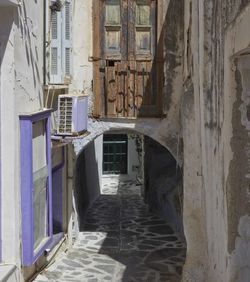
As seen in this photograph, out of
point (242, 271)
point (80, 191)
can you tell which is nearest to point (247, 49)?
point (242, 271)

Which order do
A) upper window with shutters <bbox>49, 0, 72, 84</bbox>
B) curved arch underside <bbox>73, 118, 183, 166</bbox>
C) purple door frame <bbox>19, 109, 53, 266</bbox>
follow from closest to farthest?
purple door frame <bbox>19, 109, 53, 266</bbox>, upper window with shutters <bbox>49, 0, 72, 84</bbox>, curved arch underside <bbox>73, 118, 183, 166</bbox>

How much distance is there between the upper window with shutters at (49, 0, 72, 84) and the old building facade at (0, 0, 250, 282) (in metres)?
0.02

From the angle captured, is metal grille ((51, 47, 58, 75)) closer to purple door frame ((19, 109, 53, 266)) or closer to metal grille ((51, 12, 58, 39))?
metal grille ((51, 12, 58, 39))

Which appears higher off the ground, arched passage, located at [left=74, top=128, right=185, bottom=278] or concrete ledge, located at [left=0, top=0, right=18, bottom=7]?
concrete ledge, located at [left=0, top=0, right=18, bottom=7]

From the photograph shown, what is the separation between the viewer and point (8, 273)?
6797 millimetres

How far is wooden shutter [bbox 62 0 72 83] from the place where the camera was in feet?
30.8

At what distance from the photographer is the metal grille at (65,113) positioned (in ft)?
29.5

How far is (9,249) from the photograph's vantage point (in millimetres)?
7035

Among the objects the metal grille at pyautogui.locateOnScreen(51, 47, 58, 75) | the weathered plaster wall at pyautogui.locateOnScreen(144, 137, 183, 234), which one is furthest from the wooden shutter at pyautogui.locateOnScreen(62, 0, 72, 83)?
the weathered plaster wall at pyautogui.locateOnScreen(144, 137, 183, 234)

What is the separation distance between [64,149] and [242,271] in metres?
6.30

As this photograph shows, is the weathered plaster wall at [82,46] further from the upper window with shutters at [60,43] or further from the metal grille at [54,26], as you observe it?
the metal grille at [54,26]

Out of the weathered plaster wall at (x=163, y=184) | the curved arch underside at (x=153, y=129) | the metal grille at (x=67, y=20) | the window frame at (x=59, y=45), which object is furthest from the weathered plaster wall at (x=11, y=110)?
the weathered plaster wall at (x=163, y=184)

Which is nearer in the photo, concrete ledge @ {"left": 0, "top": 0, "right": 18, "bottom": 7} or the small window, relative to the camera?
concrete ledge @ {"left": 0, "top": 0, "right": 18, "bottom": 7}

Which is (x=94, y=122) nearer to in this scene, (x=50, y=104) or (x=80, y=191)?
(x=50, y=104)
